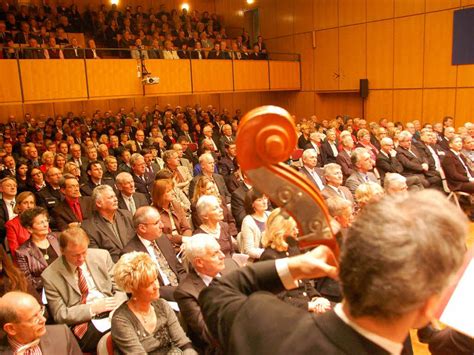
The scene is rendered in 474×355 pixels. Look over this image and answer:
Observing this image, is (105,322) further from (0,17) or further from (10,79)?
(0,17)

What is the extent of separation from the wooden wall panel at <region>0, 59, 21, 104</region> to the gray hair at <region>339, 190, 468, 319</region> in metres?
9.31

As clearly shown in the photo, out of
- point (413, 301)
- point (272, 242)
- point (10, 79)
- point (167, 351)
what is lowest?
point (167, 351)

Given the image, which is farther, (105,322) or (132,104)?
(132,104)

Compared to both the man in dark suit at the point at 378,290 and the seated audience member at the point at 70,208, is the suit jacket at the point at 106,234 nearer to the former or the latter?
the seated audience member at the point at 70,208

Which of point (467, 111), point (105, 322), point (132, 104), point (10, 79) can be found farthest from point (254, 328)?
point (132, 104)

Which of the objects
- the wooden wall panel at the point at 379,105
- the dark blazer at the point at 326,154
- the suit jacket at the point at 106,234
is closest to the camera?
the suit jacket at the point at 106,234

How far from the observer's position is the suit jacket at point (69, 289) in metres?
3.08

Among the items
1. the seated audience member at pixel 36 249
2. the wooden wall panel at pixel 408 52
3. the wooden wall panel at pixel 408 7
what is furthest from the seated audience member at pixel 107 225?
the wooden wall panel at pixel 408 7

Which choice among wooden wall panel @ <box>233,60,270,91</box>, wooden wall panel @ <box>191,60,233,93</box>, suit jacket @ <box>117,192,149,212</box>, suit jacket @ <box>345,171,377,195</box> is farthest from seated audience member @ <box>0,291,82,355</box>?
wooden wall panel @ <box>233,60,270,91</box>

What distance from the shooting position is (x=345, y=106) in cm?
1328

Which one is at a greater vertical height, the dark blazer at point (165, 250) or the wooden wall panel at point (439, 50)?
the wooden wall panel at point (439, 50)

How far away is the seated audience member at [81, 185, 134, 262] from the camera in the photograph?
415 cm

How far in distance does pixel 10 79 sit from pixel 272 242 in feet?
25.9

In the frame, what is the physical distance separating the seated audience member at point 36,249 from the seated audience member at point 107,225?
36cm
